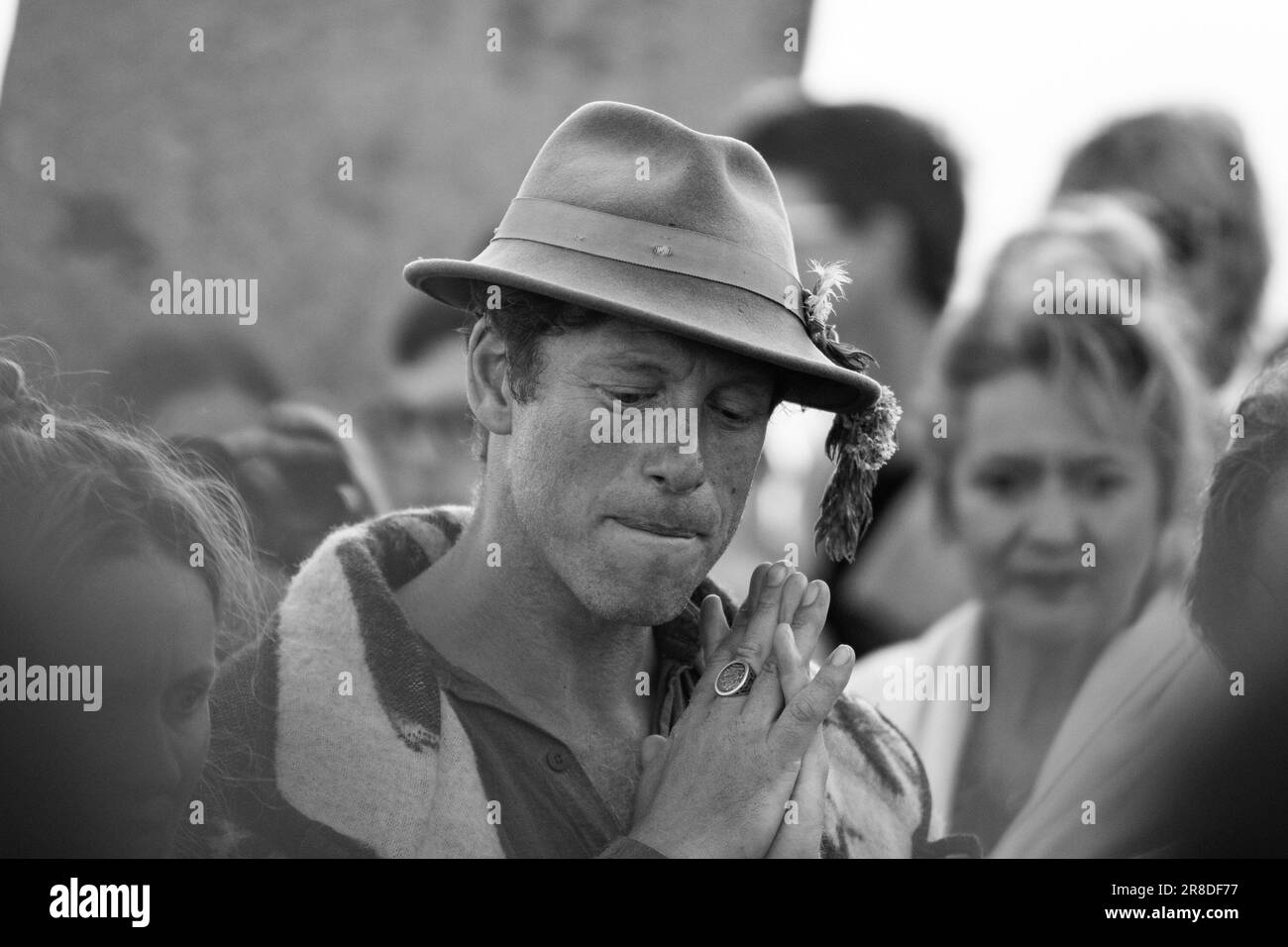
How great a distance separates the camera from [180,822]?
2.26 meters

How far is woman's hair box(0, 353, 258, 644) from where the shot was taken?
94.2 inches

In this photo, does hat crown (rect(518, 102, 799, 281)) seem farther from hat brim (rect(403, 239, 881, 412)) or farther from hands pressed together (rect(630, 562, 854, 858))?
hands pressed together (rect(630, 562, 854, 858))

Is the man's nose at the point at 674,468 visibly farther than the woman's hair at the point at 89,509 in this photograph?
No

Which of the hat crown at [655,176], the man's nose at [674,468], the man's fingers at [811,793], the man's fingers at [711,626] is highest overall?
the hat crown at [655,176]

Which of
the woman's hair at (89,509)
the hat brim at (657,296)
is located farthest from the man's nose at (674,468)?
the woman's hair at (89,509)

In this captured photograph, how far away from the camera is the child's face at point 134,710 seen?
2316 millimetres

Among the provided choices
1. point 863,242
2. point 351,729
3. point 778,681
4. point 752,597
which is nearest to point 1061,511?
point 863,242

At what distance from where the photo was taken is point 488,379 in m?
1.98

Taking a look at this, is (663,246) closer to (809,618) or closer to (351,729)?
(809,618)

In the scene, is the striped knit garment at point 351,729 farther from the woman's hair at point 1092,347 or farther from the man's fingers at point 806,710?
the woman's hair at point 1092,347

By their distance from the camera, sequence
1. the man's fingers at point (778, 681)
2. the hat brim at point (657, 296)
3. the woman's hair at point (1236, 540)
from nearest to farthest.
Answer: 1. the hat brim at point (657, 296)
2. the man's fingers at point (778, 681)
3. the woman's hair at point (1236, 540)

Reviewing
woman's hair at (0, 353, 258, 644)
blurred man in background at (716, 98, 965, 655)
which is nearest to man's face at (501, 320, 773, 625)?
woman's hair at (0, 353, 258, 644)

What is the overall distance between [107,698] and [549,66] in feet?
7.73
